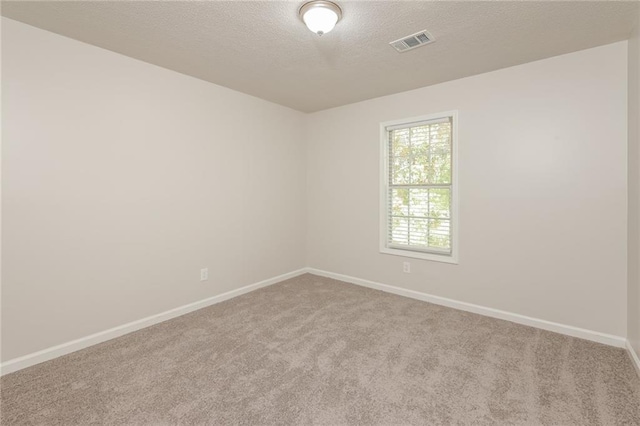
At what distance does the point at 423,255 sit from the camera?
358cm

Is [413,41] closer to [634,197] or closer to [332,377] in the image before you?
[634,197]

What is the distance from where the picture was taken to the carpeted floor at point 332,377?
68.3 inches

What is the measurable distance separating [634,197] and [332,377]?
2.56 metres

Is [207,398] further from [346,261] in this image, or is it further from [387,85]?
[387,85]

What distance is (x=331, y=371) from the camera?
2.15 metres

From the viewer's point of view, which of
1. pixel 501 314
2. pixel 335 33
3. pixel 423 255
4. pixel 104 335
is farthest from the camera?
pixel 423 255

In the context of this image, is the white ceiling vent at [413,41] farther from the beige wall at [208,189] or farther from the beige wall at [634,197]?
the beige wall at [634,197]

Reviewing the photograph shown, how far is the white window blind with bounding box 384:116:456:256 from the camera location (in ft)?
11.3

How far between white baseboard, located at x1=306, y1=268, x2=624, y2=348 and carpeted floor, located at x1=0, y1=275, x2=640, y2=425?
94mm

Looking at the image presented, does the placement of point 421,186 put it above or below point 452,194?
above

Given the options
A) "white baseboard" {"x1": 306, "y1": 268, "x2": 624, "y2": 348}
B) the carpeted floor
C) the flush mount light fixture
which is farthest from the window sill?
the flush mount light fixture

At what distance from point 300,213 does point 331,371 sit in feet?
9.08

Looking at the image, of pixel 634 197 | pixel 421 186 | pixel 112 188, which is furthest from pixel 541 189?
pixel 112 188

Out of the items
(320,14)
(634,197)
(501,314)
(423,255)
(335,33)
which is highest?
(335,33)
